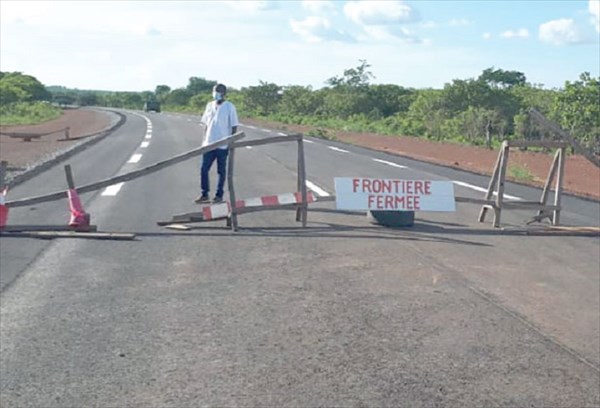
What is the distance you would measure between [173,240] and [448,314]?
4366 mm

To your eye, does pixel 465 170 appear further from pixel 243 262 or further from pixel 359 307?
pixel 359 307

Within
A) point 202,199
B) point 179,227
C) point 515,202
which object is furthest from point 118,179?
point 515,202

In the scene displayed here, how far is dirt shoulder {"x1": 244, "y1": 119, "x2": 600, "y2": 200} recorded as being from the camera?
849 inches

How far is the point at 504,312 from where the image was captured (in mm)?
7754

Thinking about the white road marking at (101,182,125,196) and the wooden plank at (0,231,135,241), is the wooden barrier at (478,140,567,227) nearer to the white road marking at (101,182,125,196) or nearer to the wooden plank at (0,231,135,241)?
the wooden plank at (0,231,135,241)

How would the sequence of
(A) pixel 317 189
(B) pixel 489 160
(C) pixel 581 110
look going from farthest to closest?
(C) pixel 581 110, (B) pixel 489 160, (A) pixel 317 189

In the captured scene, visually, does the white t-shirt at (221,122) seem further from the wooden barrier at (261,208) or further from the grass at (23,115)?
the grass at (23,115)

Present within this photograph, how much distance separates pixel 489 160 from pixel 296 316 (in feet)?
69.1

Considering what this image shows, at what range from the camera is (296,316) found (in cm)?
736

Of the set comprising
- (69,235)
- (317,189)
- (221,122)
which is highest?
(221,122)

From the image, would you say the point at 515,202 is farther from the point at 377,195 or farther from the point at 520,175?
the point at 520,175

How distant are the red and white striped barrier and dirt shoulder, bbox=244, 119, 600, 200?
768cm

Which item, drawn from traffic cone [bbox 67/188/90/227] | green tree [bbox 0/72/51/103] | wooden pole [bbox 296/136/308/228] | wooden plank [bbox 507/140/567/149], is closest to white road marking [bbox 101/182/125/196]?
traffic cone [bbox 67/188/90/227]

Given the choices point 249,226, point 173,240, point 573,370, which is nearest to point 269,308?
point 573,370
